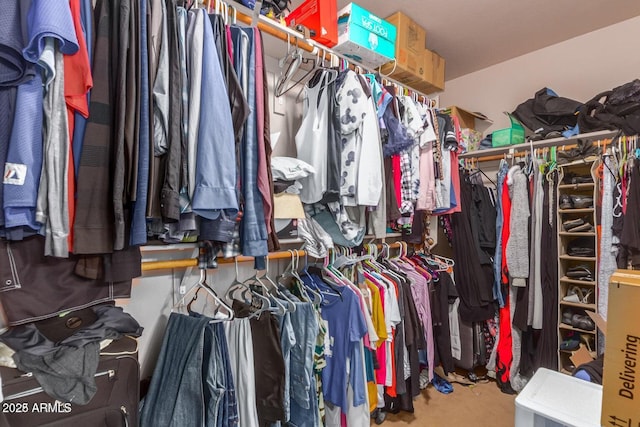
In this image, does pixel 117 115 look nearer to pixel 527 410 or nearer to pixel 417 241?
pixel 527 410

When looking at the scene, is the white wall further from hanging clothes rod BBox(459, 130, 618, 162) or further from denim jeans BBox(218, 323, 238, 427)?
denim jeans BBox(218, 323, 238, 427)

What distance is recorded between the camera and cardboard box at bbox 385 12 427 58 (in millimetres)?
2098

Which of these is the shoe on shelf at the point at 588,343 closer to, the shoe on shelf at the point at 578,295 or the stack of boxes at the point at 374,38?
the shoe on shelf at the point at 578,295

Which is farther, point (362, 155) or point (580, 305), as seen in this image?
point (580, 305)

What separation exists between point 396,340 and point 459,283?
1007 millimetres

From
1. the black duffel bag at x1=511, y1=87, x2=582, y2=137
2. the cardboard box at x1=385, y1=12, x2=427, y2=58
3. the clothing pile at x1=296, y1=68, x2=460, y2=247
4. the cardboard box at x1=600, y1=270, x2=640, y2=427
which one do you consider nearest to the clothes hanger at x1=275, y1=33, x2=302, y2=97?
the clothing pile at x1=296, y1=68, x2=460, y2=247

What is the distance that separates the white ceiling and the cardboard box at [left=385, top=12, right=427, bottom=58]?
6 centimetres

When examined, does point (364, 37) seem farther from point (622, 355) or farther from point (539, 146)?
A: point (622, 355)

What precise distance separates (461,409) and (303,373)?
140 centimetres

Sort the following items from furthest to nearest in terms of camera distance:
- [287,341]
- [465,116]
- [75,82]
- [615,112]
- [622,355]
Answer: [465,116]
[615,112]
[287,341]
[75,82]
[622,355]

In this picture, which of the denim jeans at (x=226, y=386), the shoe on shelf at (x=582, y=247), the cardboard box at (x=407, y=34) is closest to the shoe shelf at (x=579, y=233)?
the shoe on shelf at (x=582, y=247)

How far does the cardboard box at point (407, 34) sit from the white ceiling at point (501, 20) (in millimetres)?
55

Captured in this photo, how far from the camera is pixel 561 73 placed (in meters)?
2.54

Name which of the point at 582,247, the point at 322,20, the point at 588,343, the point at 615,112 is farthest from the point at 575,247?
the point at 322,20
